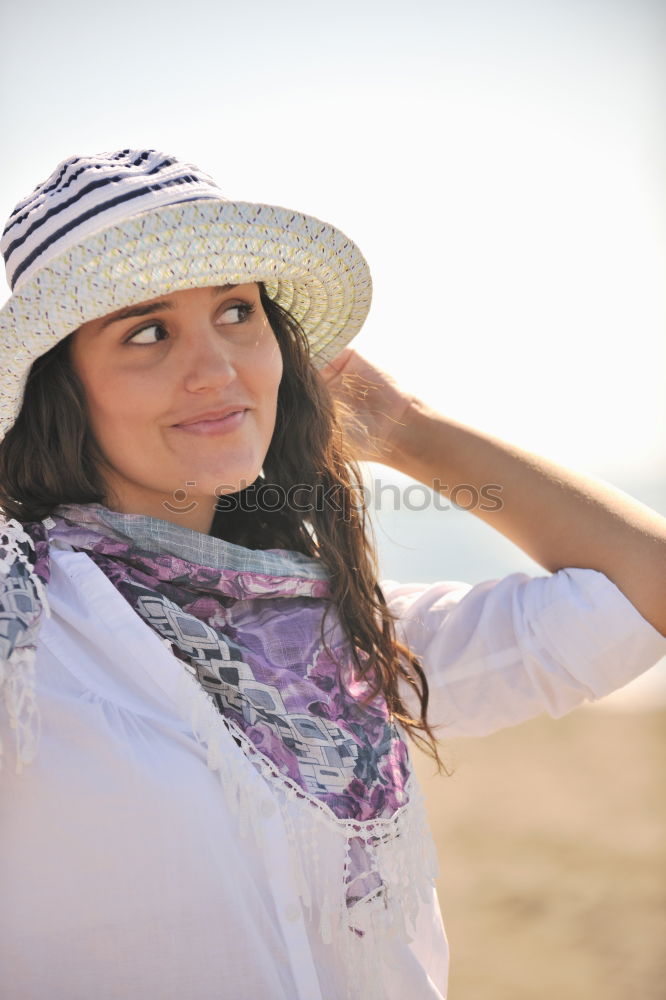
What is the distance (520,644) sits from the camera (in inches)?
78.6

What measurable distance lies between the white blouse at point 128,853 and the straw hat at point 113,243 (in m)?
0.40

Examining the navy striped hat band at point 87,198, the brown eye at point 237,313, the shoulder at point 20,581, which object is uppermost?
the navy striped hat band at point 87,198

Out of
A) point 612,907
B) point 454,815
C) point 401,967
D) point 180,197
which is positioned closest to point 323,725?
point 401,967

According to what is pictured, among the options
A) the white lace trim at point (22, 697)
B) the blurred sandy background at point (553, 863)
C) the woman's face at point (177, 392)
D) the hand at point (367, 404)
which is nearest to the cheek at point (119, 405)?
the woman's face at point (177, 392)

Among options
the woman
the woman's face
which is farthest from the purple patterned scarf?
the woman's face

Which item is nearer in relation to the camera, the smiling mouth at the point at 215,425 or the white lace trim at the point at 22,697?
the white lace trim at the point at 22,697

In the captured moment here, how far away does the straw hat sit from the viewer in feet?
4.90

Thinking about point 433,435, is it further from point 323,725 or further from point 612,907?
point 612,907

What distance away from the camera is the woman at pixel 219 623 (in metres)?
1.41

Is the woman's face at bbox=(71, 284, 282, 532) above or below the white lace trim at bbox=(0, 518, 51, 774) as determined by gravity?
above

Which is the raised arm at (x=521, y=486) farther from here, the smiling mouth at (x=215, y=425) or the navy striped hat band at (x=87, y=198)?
the navy striped hat band at (x=87, y=198)

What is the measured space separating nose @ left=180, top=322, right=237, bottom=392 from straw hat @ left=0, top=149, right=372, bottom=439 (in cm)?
10

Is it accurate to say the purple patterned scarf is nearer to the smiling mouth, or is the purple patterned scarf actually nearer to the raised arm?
the smiling mouth

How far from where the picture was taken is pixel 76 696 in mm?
1438
